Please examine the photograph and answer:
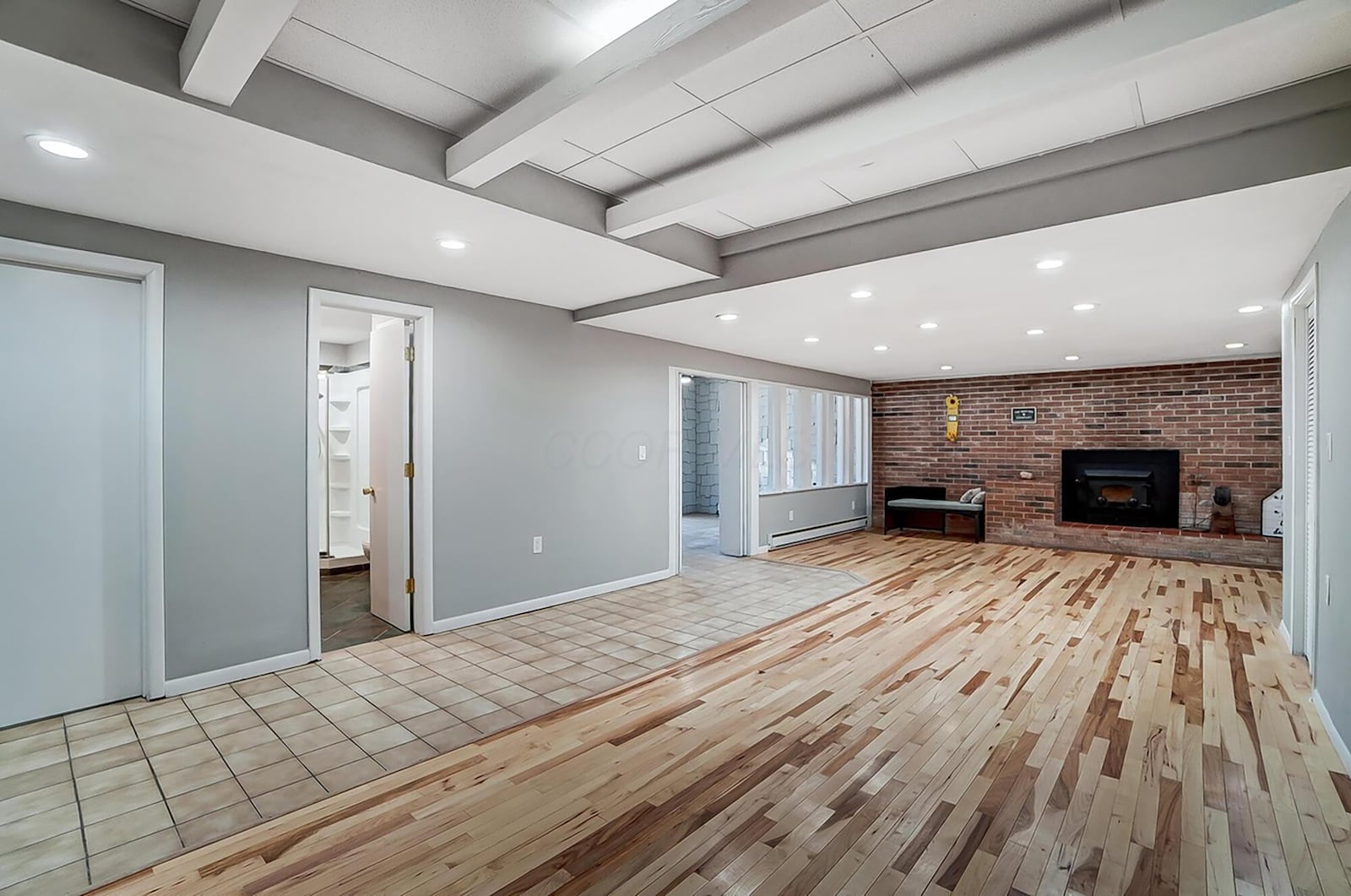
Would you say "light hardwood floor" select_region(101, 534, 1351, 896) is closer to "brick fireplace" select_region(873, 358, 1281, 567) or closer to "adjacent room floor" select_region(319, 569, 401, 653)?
"adjacent room floor" select_region(319, 569, 401, 653)

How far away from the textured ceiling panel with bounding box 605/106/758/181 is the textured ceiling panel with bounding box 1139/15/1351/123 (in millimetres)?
1300

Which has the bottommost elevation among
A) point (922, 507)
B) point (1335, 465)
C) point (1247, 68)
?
point (922, 507)

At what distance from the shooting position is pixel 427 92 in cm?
217

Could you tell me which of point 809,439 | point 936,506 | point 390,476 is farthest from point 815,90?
point 936,506

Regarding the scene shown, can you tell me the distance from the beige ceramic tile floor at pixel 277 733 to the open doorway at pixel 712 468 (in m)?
2.30

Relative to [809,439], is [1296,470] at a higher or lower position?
lower

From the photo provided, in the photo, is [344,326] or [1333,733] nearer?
[1333,733]

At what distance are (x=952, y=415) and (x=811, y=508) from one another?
2.45 metres

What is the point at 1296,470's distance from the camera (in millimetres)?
3594

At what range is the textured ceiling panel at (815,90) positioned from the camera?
1.94m

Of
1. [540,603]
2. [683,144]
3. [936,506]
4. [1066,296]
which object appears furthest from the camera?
[936,506]

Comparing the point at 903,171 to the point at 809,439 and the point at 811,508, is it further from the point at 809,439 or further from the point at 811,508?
the point at 811,508

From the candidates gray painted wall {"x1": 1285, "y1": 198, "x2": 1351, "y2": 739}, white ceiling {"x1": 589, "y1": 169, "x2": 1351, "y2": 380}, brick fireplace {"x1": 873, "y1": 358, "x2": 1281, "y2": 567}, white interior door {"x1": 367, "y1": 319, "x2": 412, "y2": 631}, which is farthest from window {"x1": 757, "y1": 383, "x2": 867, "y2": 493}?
gray painted wall {"x1": 1285, "y1": 198, "x2": 1351, "y2": 739}

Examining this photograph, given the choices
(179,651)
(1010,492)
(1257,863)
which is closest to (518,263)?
(179,651)
